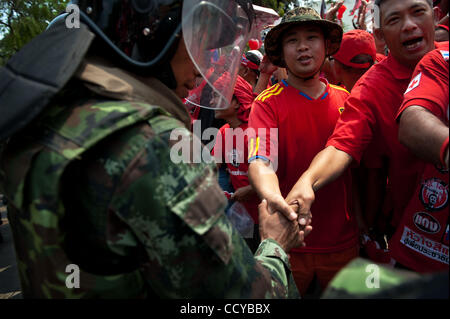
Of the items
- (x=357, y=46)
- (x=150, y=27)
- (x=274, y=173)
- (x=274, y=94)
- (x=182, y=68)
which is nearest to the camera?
(x=150, y=27)

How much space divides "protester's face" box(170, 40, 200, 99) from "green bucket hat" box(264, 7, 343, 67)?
3.84ft

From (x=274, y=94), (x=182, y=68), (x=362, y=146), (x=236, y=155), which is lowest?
(x=236, y=155)

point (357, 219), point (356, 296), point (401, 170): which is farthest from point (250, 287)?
point (357, 219)

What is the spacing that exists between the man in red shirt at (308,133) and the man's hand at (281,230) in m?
0.57

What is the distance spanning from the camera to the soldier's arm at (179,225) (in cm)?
92

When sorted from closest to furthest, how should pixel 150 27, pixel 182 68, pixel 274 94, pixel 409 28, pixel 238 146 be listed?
1. pixel 150 27
2. pixel 182 68
3. pixel 409 28
4. pixel 274 94
5. pixel 238 146

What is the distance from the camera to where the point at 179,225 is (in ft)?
3.10

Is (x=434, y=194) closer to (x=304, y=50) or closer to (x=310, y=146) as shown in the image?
(x=310, y=146)

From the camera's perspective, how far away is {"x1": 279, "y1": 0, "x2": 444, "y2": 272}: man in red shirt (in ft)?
5.89

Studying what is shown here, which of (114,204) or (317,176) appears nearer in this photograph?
(114,204)

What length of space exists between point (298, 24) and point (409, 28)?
718mm

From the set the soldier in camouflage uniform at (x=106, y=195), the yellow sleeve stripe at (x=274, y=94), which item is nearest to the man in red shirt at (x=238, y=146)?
the yellow sleeve stripe at (x=274, y=94)

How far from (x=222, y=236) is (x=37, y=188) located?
1.72ft

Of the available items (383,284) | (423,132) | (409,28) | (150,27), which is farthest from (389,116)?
(383,284)
